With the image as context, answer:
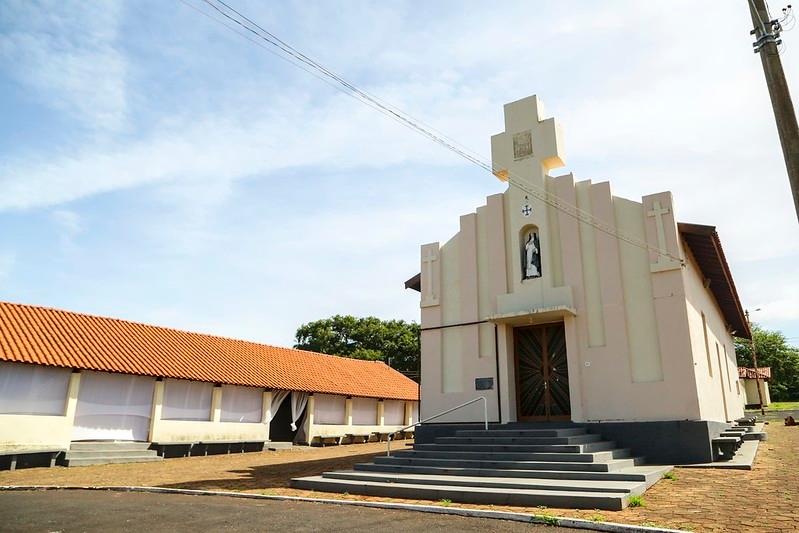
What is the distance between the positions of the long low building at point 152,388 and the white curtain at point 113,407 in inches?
1.3

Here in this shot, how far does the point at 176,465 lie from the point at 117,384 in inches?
161

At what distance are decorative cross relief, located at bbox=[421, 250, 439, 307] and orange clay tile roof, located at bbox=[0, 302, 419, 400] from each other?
386 inches

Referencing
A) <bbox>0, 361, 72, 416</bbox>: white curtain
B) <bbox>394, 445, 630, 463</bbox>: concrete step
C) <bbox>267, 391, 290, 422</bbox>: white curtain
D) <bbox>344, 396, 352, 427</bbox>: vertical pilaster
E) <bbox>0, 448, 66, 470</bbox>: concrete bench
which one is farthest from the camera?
<bbox>344, 396, 352, 427</bbox>: vertical pilaster

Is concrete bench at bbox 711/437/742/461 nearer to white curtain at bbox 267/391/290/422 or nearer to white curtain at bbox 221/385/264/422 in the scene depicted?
white curtain at bbox 221/385/264/422

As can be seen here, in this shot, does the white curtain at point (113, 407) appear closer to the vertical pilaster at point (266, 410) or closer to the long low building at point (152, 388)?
the long low building at point (152, 388)

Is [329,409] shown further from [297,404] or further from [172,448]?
[172,448]

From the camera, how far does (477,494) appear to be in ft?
28.7

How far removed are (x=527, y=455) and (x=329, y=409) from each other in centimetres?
1786

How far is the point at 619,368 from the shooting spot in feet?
43.1

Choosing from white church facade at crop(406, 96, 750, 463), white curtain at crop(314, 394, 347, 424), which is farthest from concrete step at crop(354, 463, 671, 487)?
white curtain at crop(314, 394, 347, 424)

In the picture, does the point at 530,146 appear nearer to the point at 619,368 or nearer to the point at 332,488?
the point at 619,368

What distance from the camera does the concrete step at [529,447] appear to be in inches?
424

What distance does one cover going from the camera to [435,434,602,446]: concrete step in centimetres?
1125

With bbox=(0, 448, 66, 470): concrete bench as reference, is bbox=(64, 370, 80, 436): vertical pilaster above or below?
above
